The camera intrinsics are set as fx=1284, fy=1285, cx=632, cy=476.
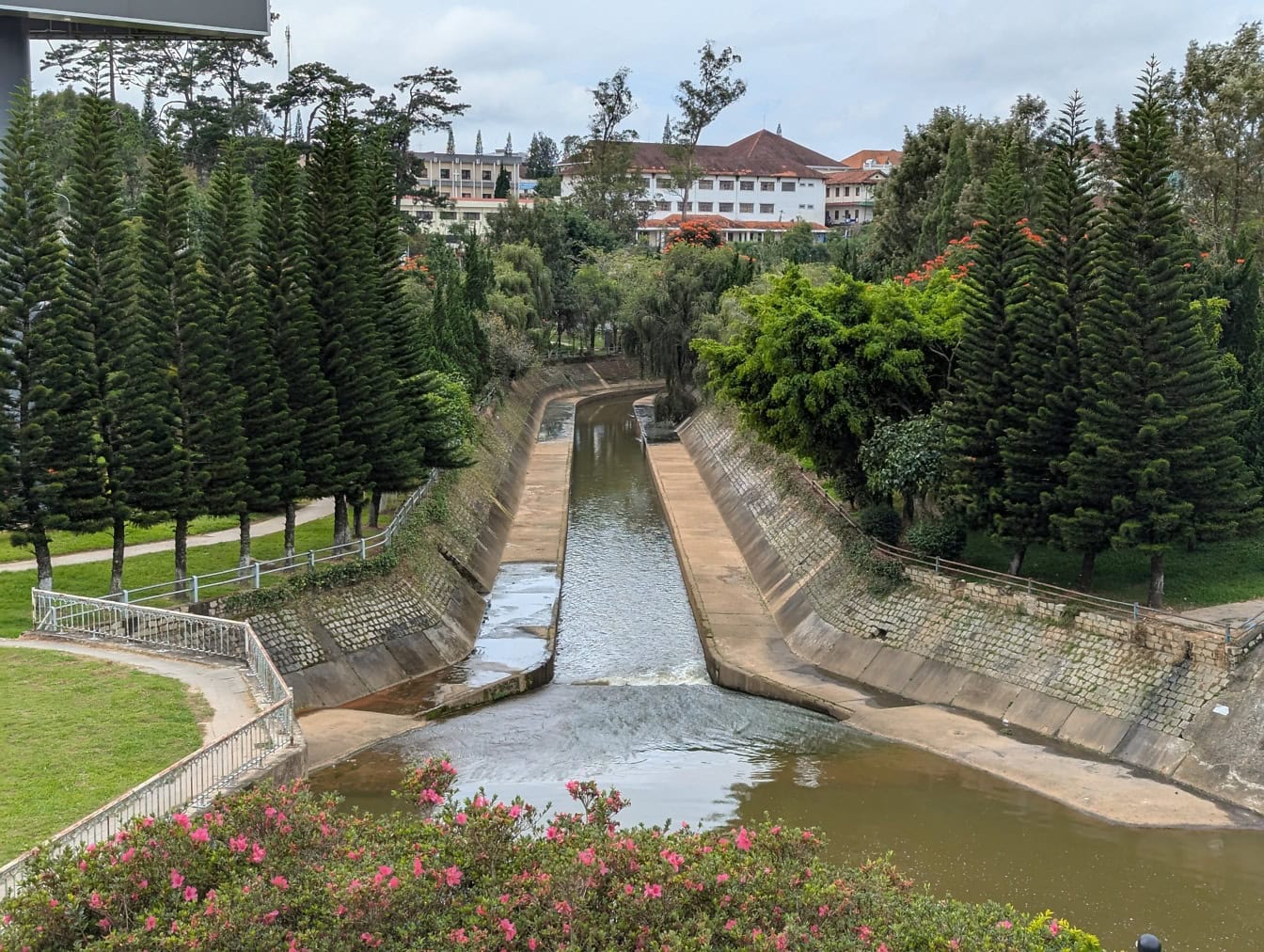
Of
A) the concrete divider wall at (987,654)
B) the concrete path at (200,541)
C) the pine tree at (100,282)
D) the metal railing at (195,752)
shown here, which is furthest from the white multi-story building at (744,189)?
the metal railing at (195,752)

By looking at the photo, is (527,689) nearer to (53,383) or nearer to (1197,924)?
(53,383)

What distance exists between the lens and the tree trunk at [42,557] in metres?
22.5

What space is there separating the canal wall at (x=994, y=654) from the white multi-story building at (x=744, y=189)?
8655 centimetres

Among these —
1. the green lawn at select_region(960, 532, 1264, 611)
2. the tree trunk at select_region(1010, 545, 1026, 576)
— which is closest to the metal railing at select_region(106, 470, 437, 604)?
the green lawn at select_region(960, 532, 1264, 611)

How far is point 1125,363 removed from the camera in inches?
942

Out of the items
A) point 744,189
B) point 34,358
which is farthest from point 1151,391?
point 744,189

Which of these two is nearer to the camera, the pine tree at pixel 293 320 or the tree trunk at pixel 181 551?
the tree trunk at pixel 181 551

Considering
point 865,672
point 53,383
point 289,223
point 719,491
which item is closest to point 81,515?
point 53,383

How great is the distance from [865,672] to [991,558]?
457 centimetres

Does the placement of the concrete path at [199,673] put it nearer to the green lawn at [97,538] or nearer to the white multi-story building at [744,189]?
the green lawn at [97,538]

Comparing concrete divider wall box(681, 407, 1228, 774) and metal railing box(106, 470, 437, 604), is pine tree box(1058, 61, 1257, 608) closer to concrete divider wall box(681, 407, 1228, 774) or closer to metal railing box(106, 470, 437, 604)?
concrete divider wall box(681, 407, 1228, 774)

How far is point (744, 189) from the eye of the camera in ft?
396

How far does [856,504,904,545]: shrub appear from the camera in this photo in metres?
30.7

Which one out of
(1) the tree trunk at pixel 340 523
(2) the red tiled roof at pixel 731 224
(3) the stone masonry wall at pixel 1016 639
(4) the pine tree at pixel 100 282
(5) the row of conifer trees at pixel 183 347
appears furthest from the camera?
(2) the red tiled roof at pixel 731 224
